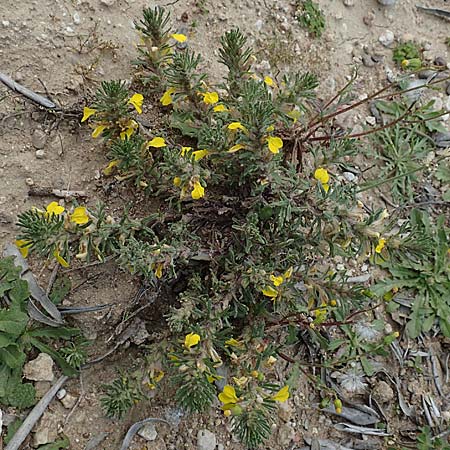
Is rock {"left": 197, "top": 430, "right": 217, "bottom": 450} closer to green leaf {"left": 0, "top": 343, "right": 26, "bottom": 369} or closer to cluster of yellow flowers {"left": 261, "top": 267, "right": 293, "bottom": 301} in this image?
cluster of yellow flowers {"left": 261, "top": 267, "right": 293, "bottom": 301}

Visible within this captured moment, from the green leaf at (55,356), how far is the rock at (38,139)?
39.4 inches

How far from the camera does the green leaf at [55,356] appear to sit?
116 inches

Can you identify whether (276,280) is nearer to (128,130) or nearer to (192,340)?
(192,340)

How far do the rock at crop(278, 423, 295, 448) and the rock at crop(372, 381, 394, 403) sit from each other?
0.54m

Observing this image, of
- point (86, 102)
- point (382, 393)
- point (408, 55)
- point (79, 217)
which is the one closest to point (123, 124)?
point (86, 102)

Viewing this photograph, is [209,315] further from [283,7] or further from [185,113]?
[283,7]

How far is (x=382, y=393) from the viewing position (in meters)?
3.44

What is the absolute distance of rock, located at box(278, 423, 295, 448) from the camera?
323cm

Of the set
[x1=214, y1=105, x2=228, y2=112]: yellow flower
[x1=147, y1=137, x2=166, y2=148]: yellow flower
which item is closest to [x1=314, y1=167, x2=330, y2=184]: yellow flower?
[x1=214, y1=105, x2=228, y2=112]: yellow flower

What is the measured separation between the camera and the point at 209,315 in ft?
9.05

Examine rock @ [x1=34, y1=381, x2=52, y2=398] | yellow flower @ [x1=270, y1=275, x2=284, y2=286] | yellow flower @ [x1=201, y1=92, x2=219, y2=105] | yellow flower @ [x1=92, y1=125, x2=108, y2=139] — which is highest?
yellow flower @ [x1=201, y1=92, x2=219, y2=105]

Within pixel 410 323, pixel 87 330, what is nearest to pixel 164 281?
pixel 87 330

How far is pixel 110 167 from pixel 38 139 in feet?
1.46

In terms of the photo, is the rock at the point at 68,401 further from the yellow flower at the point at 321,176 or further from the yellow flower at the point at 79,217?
the yellow flower at the point at 321,176
